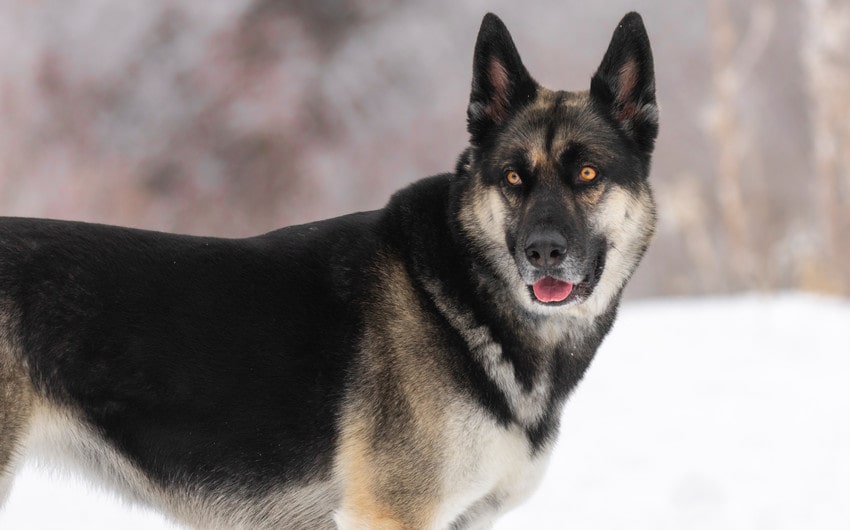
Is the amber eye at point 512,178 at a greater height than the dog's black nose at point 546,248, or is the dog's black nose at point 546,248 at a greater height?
the amber eye at point 512,178

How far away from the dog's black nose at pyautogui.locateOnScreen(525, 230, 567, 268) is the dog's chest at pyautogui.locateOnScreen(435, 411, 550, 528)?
1.69 feet

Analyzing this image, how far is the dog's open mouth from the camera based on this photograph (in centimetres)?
290

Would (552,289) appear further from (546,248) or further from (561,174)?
(561,174)

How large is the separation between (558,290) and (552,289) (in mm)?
19

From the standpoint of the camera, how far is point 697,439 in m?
5.83

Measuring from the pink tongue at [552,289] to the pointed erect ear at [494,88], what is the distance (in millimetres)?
592

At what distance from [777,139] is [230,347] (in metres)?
9.75

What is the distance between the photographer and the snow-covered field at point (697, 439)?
4.75 metres

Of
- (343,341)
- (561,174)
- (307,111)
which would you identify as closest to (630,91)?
(561,174)

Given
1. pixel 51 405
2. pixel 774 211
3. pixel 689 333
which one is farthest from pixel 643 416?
pixel 774 211

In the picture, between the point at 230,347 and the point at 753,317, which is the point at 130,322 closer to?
the point at 230,347

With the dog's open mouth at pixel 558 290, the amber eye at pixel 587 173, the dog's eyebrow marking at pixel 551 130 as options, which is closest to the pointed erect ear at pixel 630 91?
the dog's eyebrow marking at pixel 551 130

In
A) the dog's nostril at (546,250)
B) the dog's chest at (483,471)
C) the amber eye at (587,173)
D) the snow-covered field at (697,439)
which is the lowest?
the snow-covered field at (697,439)

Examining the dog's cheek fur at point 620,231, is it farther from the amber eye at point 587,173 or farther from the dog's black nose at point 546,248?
the dog's black nose at point 546,248
